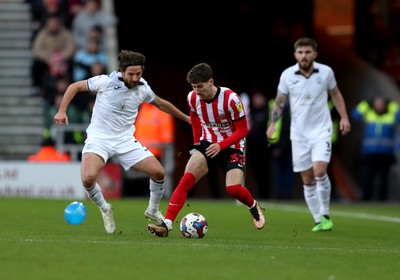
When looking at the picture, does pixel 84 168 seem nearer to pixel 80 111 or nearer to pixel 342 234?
→ pixel 342 234

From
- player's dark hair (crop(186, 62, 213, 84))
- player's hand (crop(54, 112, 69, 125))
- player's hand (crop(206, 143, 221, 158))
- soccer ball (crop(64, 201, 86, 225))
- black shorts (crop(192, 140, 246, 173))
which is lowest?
soccer ball (crop(64, 201, 86, 225))

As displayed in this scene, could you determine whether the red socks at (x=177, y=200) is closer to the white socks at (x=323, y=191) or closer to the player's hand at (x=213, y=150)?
the player's hand at (x=213, y=150)

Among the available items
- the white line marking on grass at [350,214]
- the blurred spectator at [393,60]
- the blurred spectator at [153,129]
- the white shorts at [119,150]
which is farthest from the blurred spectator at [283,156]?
the white shorts at [119,150]

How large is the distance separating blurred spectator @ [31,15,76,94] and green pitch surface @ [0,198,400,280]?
26.1 ft

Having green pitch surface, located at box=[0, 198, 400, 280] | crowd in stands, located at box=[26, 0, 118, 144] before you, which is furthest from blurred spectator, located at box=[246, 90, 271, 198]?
green pitch surface, located at box=[0, 198, 400, 280]

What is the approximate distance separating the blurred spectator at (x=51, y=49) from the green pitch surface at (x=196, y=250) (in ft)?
26.1

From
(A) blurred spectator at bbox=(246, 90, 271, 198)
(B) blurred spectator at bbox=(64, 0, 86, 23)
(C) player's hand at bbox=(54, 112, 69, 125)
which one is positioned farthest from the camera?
(B) blurred spectator at bbox=(64, 0, 86, 23)

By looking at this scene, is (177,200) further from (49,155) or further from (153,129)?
(153,129)

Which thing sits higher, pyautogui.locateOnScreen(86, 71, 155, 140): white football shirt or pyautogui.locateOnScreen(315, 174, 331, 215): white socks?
pyautogui.locateOnScreen(86, 71, 155, 140): white football shirt

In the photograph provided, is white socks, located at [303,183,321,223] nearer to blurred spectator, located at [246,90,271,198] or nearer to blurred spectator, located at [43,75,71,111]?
blurred spectator, located at [246,90,271,198]

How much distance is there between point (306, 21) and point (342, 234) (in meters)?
18.3

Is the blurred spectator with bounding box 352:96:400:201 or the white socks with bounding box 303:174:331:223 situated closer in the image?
the white socks with bounding box 303:174:331:223

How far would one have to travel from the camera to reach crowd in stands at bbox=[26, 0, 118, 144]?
873 inches

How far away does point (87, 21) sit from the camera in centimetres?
Answer: 2375
